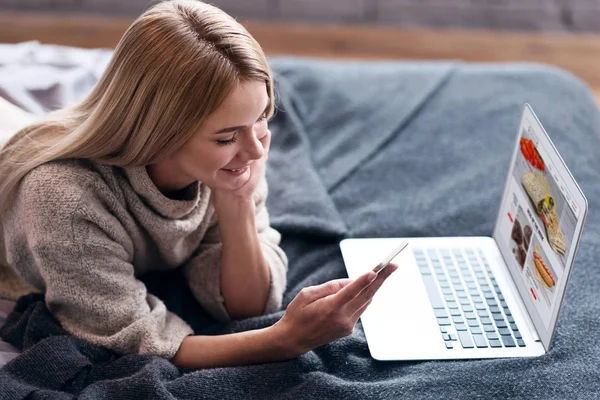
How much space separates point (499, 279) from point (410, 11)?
1.97 meters

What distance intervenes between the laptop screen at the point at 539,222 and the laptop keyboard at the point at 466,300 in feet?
0.15

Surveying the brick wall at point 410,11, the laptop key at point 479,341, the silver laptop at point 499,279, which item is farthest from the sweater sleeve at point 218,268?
the brick wall at point 410,11

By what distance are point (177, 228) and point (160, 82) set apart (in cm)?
28

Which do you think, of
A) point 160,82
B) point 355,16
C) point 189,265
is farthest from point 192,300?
point 355,16

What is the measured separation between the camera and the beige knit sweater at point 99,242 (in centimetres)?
114

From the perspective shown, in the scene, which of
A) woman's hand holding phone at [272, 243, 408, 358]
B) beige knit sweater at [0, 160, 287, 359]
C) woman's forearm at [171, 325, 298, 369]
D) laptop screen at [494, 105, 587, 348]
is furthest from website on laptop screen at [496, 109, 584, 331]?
beige knit sweater at [0, 160, 287, 359]

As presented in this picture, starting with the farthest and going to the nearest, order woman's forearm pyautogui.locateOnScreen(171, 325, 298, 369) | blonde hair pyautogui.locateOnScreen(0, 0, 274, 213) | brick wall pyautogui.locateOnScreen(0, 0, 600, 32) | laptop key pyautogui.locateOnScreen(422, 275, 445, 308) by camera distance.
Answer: brick wall pyautogui.locateOnScreen(0, 0, 600, 32) < laptop key pyautogui.locateOnScreen(422, 275, 445, 308) < woman's forearm pyautogui.locateOnScreen(171, 325, 298, 369) < blonde hair pyautogui.locateOnScreen(0, 0, 274, 213)

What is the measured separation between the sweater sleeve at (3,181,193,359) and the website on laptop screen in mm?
571

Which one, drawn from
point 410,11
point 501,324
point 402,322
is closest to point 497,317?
point 501,324

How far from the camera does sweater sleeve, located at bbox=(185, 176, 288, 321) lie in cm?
135

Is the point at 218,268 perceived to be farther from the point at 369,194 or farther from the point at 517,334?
the point at 517,334

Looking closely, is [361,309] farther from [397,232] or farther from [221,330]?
[397,232]

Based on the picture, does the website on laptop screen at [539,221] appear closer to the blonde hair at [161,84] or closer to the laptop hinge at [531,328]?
the laptop hinge at [531,328]

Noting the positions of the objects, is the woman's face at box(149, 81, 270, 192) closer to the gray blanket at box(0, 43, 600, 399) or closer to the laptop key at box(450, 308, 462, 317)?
the gray blanket at box(0, 43, 600, 399)
